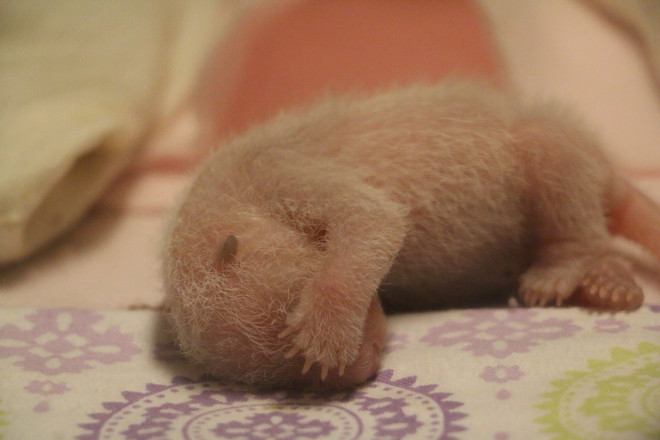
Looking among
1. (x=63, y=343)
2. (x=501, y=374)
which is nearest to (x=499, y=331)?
(x=501, y=374)

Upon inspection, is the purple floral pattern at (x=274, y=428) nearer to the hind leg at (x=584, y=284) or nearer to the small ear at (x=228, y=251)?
the small ear at (x=228, y=251)

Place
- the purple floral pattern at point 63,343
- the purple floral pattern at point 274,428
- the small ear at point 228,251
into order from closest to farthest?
the purple floral pattern at point 274,428 → the small ear at point 228,251 → the purple floral pattern at point 63,343

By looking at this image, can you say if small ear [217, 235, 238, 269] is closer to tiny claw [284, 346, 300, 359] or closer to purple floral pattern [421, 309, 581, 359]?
tiny claw [284, 346, 300, 359]

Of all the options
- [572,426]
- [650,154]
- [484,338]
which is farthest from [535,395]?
[650,154]

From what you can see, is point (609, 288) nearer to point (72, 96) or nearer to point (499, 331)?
point (499, 331)

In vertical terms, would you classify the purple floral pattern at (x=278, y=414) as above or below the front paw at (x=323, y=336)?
below

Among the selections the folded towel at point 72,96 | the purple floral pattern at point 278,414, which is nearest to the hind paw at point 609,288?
the purple floral pattern at point 278,414

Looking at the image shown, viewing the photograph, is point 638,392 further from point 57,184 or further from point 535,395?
point 57,184

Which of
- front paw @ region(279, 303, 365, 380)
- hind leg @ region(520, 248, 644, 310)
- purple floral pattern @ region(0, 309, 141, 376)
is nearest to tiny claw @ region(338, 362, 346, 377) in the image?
front paw @ region(279, 303, 365, 380)
